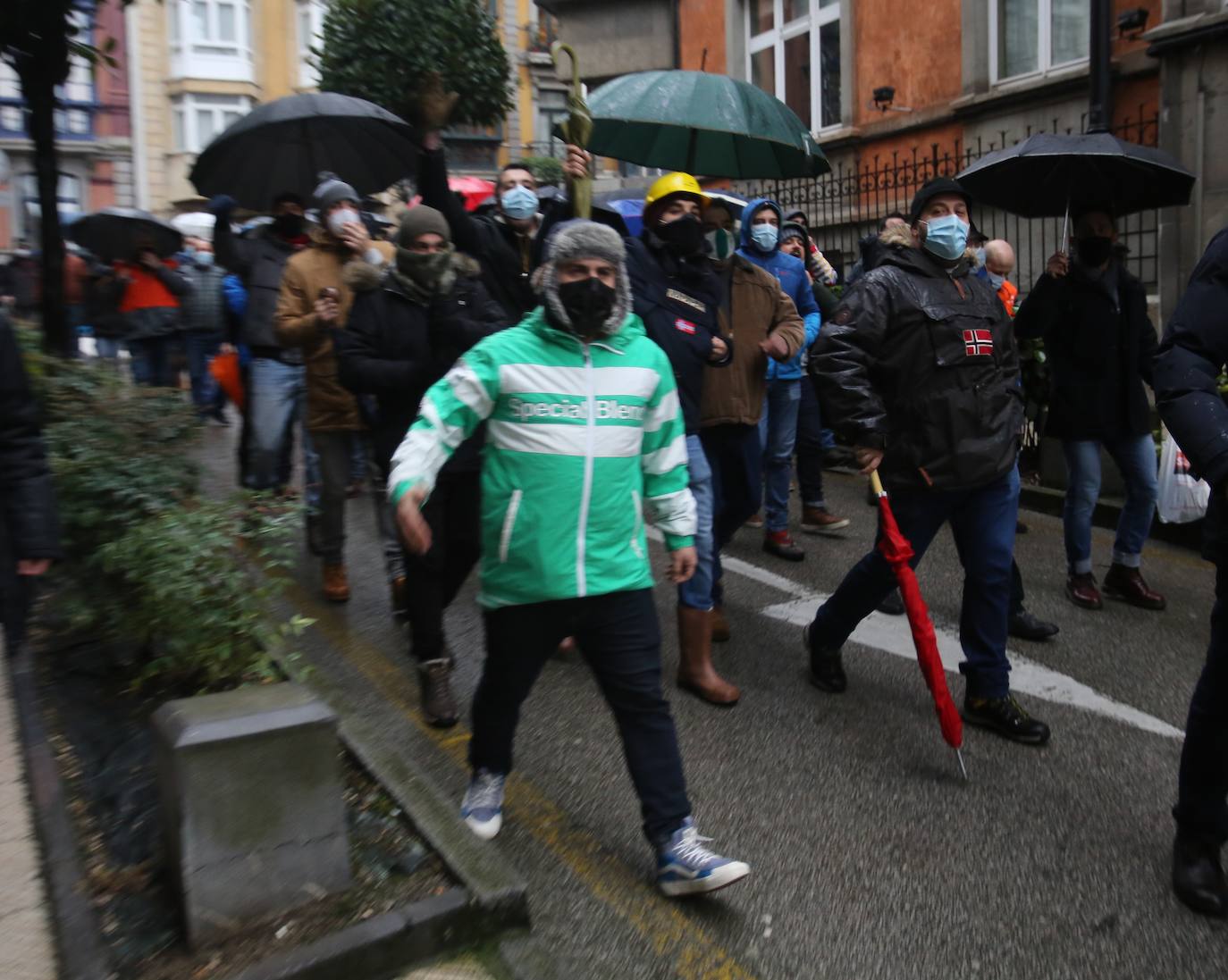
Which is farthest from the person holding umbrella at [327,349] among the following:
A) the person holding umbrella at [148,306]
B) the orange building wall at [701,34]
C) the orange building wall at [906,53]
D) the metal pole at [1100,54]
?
the orange building wall at [701,34]

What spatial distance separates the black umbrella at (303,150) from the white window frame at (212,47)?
3649 centimetres

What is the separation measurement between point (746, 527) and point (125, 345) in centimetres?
655

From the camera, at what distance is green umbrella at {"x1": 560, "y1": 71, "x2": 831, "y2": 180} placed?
525 cm

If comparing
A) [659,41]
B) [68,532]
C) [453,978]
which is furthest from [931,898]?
[659,41]

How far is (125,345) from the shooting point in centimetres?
1099

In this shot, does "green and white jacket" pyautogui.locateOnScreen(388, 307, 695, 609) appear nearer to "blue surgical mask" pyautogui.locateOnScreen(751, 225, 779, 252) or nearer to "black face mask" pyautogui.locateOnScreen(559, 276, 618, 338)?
"black face mask" pyautogui.locateOnScreen(559, 276, 618, 338)

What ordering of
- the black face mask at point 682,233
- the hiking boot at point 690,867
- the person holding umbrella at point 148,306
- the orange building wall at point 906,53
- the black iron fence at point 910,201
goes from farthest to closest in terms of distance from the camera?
the orange building wall at point 906,53, the black iron fence at point 910,201, the person holding umbrella at point 148,306, the black face mask at point 682,233, the hiking boot at point 690,867

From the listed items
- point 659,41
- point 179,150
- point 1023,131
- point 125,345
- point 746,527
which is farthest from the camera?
point 179,150

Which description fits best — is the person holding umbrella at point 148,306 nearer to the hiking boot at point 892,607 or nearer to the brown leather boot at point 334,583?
the brown leather boot at point 334,583

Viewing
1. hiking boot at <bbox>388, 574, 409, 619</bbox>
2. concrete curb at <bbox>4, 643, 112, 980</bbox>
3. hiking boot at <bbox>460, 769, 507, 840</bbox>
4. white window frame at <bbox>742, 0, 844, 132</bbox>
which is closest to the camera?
concrete curb at <bbox>4, 643, 112, 980</bbox>

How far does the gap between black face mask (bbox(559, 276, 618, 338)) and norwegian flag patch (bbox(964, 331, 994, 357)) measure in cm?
159

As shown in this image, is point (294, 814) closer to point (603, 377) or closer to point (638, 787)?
point (638, 787)

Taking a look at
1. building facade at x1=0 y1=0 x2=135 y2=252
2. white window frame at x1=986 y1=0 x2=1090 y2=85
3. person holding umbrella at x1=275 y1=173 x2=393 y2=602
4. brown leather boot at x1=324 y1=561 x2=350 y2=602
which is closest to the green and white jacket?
person holding umbrella at x1=275 y1=173 x2=393 y2=602

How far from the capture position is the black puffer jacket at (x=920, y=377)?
163 inches
